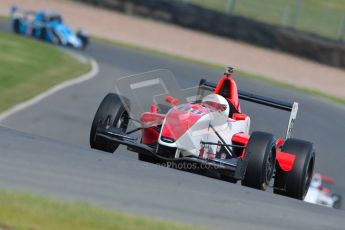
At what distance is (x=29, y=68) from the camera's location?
17.9 m

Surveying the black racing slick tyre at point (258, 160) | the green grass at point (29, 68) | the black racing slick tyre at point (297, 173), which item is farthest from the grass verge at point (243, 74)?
the black racing slick tyre at point (258, 160)

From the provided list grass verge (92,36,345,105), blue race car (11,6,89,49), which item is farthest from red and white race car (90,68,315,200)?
blue race car (11,6,89,49)

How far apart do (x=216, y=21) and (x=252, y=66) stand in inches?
146

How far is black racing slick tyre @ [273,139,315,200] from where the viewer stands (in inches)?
359

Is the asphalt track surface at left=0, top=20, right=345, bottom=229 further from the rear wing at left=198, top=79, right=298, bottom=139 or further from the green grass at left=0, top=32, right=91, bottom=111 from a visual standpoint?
the green grass at left=0, top=32, right=91, bottom=111

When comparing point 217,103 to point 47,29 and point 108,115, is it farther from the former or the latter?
point 47,29

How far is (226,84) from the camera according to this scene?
1036cm

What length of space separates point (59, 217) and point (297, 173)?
13.1 feet

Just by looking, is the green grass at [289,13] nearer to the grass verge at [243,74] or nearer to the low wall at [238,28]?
the low wall at [238,28]

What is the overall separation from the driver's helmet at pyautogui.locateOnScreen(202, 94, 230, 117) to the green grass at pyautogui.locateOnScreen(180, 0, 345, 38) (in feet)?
57.6

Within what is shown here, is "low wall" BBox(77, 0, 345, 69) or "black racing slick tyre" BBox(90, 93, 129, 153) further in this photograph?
"low wall" BBox(77, 0, 345, 69)

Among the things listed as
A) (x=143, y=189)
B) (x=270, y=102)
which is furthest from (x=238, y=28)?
(x=143, y=189)

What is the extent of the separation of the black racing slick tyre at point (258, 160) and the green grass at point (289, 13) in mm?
18770

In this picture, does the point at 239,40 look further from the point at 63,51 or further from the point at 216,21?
the point at 63,51
